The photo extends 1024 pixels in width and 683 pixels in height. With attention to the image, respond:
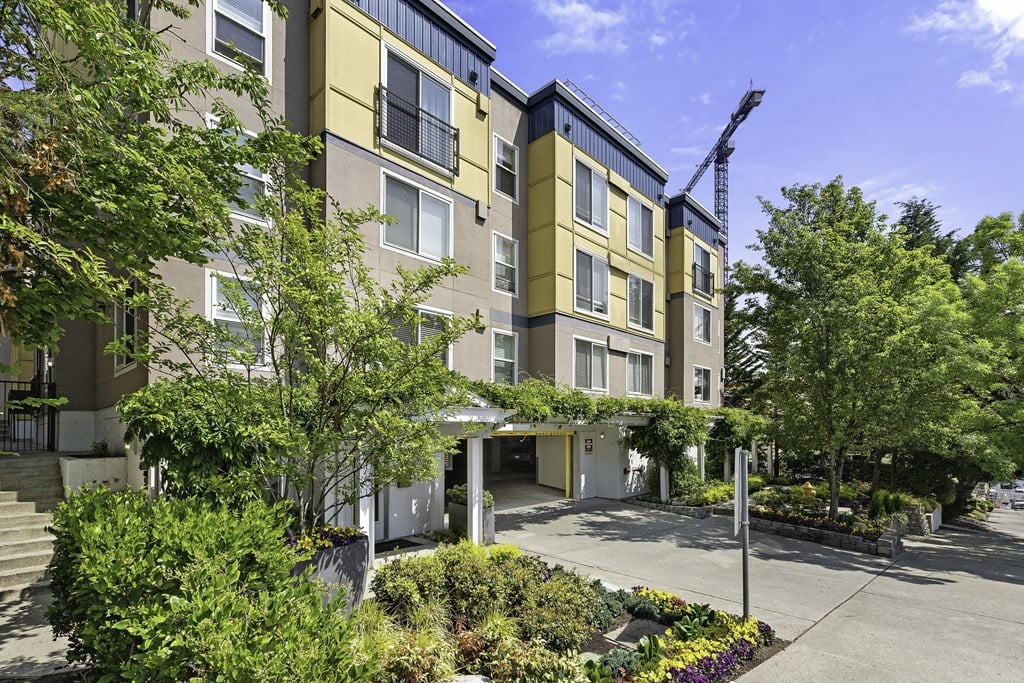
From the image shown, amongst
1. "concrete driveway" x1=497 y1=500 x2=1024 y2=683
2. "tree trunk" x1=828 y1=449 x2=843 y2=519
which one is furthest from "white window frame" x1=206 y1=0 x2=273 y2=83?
"tree trunk" x1=828 y1=449 x2=843 y2=519

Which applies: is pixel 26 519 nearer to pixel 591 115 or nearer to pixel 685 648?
pixel 685 648

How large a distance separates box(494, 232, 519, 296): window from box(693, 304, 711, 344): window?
10.5 metres

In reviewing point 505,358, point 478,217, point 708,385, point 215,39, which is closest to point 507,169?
point 478,217

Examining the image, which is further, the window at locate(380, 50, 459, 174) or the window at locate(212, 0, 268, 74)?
the window at locate(380, 50, 459, 174)

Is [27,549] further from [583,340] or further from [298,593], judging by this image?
[583,340]

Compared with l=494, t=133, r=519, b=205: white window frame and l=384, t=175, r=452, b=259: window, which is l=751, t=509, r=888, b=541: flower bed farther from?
l=494, t=133, r=519, b=205: white window frame

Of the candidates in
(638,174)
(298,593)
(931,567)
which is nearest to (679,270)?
(638,174)

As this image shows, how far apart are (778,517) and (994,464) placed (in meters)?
4.79

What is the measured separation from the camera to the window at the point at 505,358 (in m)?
15.1

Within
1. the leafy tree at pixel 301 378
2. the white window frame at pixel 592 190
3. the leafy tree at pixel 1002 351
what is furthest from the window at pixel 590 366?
the leafy tree at pixel 301 378

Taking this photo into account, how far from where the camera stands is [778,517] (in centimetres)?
1421

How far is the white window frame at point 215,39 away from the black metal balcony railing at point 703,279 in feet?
58.6

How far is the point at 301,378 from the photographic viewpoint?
274 inches

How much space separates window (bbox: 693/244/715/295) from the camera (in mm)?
23297
